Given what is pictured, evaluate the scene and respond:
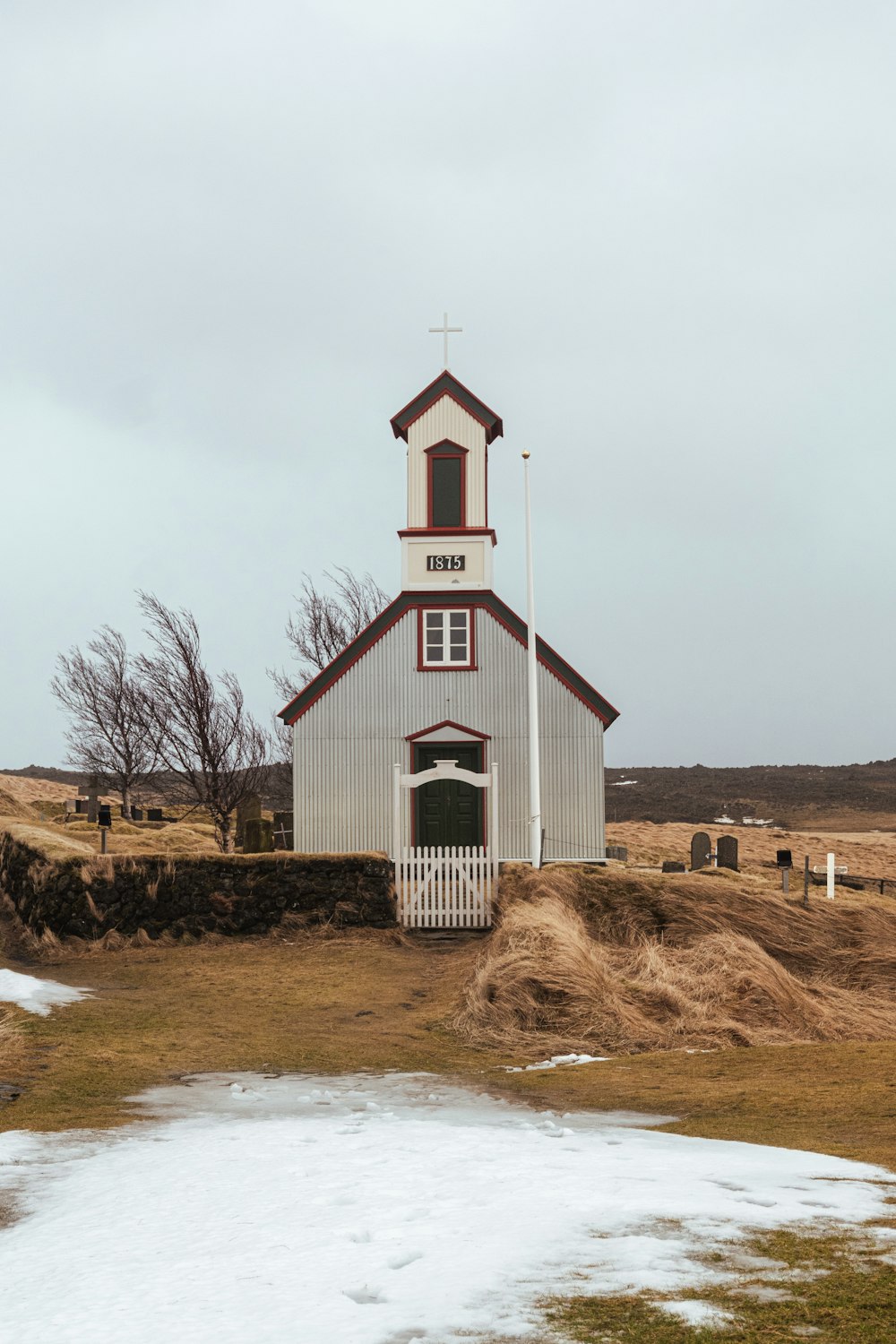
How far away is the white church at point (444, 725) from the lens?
25703 millimetres

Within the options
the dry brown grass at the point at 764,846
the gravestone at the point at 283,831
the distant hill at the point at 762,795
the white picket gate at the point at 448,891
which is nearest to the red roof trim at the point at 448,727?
the gravestone at the point at 283,831

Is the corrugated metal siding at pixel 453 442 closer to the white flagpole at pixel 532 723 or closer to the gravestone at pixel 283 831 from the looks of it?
the white flagpole at pixel 532 723

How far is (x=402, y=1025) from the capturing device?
13250 mm

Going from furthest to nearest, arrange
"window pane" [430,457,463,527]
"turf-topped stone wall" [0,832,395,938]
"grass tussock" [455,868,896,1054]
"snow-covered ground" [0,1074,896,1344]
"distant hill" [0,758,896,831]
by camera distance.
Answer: "distant hill" [0,758,896,831] → "window pane" [430,457,463,527] → "turf-topped stone wall" [0,832,395,938] → "grass tussock" [455,868,896,1054] → "snow-covered ground" [0,1074,896,1344]

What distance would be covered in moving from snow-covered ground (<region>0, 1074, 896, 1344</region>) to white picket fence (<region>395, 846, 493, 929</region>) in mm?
11516

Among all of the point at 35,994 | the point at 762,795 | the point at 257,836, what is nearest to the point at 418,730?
the point at 257,836

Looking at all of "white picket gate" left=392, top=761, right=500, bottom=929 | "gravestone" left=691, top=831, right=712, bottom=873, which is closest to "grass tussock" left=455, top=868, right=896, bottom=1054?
"white picket gate" left=392, top=761, right=500, bottom=929

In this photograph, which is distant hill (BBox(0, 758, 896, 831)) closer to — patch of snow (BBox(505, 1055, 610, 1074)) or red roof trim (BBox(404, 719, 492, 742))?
red roof trim (BBox(404, 719, 492, 742))

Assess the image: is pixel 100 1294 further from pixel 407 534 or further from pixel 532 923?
pixel 407 534

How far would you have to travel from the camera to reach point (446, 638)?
86.3ft

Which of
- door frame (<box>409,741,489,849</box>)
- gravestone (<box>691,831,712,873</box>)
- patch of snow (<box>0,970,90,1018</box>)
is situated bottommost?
patch of snow (<box>0,970,90,1018</box>)

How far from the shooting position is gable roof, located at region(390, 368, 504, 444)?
27047mm

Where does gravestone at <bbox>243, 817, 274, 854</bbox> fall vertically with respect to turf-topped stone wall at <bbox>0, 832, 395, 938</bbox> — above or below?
above

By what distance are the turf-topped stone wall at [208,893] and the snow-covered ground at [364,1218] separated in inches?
455
